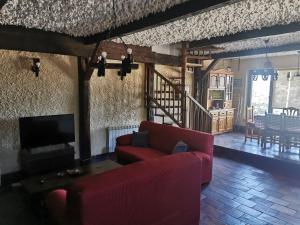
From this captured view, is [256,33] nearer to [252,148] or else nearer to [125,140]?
[252,148]

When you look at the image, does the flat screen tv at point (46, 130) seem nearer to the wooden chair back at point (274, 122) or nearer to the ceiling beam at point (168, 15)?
the ceiling beam at point (168, 15)

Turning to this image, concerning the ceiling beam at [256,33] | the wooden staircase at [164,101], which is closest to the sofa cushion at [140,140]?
the wooden staircase at [164,101]

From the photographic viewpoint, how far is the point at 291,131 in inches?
206

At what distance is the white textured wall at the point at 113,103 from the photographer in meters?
5.11

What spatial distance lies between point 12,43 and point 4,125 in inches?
53.9

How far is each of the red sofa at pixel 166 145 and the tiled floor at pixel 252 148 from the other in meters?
1.87

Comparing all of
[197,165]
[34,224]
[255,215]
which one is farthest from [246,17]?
[34,224]

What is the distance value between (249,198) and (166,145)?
165 centimetres

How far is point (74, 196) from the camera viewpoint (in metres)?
1.75

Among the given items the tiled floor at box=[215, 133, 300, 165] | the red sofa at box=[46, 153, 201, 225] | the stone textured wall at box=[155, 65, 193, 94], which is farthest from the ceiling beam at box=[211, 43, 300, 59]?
the red sofa at box=[46, 153, 201, 225]

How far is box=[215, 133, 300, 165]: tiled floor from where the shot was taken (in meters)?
4.92

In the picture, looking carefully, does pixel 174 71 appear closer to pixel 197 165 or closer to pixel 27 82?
pixel 27 82

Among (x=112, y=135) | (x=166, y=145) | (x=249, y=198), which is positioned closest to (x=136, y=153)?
(x=166, y=145)

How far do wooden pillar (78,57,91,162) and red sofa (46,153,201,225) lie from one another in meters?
2.54
